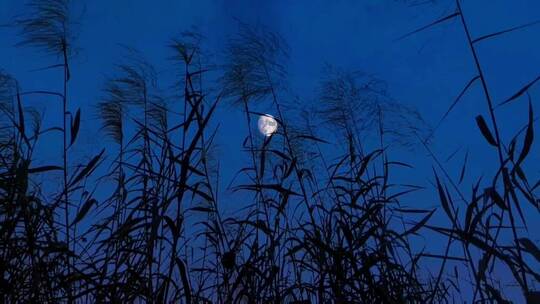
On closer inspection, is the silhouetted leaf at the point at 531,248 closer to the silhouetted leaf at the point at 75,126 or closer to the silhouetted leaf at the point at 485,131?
the silhouetted leaf at the point at 485,131

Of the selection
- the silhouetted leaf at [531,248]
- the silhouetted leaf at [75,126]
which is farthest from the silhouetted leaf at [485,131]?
the silhouetted leaf at [75,126]

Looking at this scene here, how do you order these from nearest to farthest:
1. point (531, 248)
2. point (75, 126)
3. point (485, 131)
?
point (531, 248), point (485, 131), point (75, 126)

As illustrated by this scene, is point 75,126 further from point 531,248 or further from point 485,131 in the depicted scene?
point 531,248

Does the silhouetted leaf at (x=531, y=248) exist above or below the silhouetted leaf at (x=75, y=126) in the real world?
below

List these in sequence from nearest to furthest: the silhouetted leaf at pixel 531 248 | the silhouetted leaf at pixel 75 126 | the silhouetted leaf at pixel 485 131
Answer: the silhouetted leaf at pixel 531 248 < the silhouetted leaf at pixel 485 131 < the silhouetted leaf at pixel 75 126

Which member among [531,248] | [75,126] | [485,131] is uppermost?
[75,126]

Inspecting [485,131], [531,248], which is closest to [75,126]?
[485,131]

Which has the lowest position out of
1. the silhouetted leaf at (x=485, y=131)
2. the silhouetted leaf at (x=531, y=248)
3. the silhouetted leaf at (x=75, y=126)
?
the silhouetted leaf at (x=531, y=248)

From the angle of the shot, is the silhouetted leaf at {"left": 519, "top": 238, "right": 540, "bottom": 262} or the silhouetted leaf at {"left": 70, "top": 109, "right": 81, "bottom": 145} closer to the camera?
the silhouetted leaf at {"left": 519, "top": 238, "right": 540, "bottom": 262}

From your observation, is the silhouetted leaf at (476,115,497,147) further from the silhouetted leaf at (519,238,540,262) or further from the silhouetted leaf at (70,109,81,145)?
the silhouetted leaf at (70,109,81,145)

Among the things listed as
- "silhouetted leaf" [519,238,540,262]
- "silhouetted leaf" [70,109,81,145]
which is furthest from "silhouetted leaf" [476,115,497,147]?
"silhouetted leaf" [70,109,81,145]

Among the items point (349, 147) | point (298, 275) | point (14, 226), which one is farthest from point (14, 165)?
point (349, 147)

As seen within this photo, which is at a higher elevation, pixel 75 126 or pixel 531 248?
pixel 75 126

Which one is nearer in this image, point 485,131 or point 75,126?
point 485,131
